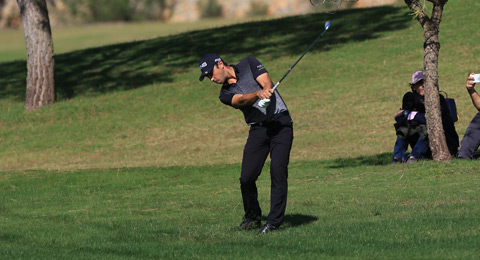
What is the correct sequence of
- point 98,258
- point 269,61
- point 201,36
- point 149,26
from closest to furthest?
point 98,258 < point 269,61 < point 201,36 < point 149,26

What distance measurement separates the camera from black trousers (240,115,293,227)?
→ 910cm

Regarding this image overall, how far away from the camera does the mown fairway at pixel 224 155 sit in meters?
8.77

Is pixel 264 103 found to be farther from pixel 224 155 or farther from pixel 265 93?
pixel 224 155

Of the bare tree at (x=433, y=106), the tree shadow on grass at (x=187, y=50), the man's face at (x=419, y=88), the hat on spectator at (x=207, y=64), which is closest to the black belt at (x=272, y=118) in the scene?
the hat on spectator at (x=207, y=64)

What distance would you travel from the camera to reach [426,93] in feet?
45.9

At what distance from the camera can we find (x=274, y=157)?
9.12 meters

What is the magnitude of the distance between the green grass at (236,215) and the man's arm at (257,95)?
4.83 feet

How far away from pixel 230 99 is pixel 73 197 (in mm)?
5158

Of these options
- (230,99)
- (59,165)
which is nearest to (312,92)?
(59,165)

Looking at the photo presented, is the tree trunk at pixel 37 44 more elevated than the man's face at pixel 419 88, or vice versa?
the tree trunk at pixel 37 44

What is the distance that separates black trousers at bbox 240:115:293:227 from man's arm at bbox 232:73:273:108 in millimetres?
397

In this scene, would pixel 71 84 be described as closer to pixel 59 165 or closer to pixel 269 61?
pixel 269 61

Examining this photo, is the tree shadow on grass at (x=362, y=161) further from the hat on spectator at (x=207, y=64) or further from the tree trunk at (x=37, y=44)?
the tree trunk at (x=37, y=44)

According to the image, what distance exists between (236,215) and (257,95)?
8.02 feet
